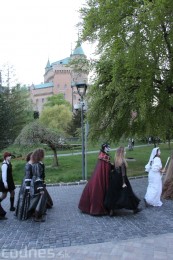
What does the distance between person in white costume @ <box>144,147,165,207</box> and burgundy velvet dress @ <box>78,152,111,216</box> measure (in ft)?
5.59

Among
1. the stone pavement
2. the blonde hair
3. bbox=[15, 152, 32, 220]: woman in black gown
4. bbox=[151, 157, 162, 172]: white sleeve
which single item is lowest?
the stone pavement

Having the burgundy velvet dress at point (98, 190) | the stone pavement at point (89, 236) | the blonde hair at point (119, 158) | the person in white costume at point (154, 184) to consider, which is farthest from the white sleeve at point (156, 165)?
the burgundy velvet dress at point (98, 190)

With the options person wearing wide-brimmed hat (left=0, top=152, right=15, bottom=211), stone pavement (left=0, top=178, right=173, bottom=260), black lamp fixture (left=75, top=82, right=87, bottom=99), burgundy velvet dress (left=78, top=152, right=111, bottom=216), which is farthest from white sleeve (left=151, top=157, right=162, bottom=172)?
black lamp fixture (left=75, top=82, right=87, bottom=99)

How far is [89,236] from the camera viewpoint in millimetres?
6727

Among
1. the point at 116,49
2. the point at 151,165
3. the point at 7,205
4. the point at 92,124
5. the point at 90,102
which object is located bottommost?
the point at 7,205

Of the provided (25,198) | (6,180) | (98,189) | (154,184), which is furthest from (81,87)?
(25,198)

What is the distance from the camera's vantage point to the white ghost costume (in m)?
9.61

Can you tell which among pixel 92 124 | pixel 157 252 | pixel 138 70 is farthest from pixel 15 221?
pixel 92 124

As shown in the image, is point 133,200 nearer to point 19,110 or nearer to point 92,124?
point 92,124

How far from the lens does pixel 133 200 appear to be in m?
8.55

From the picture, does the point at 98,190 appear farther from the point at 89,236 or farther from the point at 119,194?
the point at 89,236

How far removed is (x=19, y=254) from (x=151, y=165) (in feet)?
18.2

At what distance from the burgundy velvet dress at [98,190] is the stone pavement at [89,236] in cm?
22

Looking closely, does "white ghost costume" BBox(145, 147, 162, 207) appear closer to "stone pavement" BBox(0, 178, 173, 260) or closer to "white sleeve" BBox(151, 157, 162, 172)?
"white sleeve" BBox(151, 157, 162, 172)
